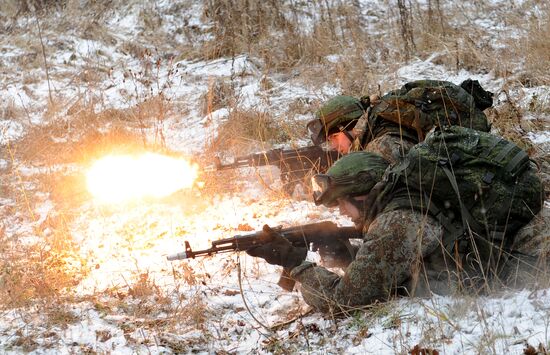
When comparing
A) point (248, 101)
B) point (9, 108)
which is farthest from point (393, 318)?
point (9, 108)

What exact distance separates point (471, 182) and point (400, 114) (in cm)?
172

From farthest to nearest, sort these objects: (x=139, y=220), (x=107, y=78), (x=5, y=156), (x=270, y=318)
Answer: (x=107, y=78) < (x=5, y=156) < (x=139, y=220) < (x=270, y=318)

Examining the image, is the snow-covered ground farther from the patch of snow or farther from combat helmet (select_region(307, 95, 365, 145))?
combat helmet (select_region(307, 95, 365, 145))

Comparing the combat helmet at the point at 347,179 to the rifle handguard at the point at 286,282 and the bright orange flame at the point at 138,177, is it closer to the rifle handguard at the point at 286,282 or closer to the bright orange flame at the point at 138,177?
the rifle handguard at the point at 286,282

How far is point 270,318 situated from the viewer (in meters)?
3.39

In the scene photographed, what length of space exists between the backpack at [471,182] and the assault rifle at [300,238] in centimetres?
49

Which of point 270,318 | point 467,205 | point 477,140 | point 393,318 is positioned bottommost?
point 270,318

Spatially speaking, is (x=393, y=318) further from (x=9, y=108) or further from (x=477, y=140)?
(x=9, y=108)

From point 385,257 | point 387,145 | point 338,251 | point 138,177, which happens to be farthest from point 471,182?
point 138,177

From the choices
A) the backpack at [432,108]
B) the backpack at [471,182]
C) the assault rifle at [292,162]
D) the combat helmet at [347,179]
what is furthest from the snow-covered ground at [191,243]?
the backpack at [432,108]

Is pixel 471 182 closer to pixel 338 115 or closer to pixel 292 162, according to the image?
pixel 338 115

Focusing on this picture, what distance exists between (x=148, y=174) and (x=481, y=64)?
178 inches

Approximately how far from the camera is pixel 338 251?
3.54m

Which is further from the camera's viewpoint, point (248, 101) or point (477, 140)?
point (248, 101)
